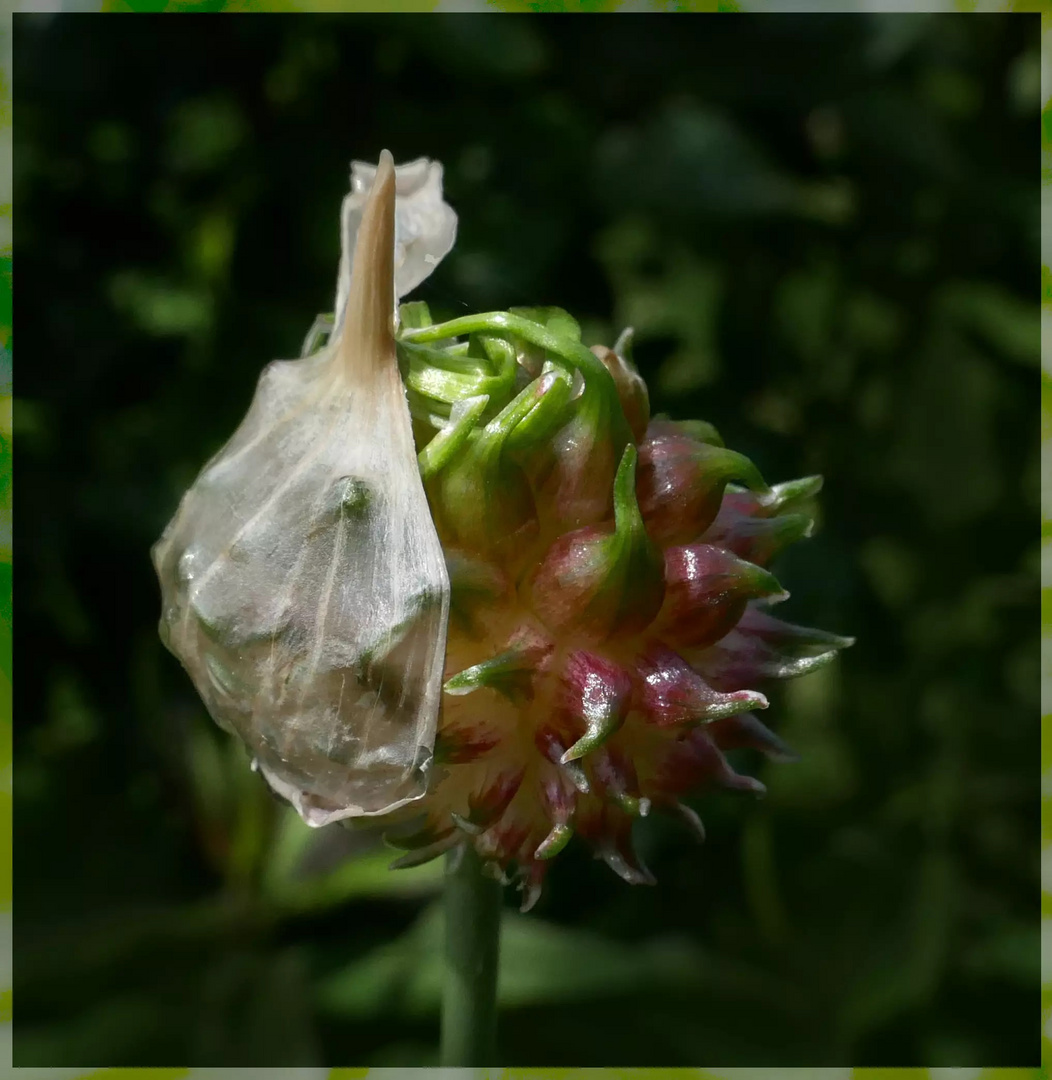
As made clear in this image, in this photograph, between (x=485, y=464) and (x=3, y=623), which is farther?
(x=3, y=623)

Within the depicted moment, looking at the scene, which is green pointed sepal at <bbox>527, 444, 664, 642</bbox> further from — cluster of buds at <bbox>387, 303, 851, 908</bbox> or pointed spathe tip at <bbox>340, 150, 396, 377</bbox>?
pointed spathe tip at <bbox>340, 150, 396, 377</bbox>

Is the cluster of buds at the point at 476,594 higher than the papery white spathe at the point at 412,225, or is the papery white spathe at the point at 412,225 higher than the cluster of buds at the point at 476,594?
the papery white spathe at the point at 412,225

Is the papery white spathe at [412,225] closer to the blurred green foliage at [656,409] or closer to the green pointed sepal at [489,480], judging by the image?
the green pointed sepal at [489,480]

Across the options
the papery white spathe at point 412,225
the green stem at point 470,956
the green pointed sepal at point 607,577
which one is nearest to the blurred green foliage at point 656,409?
the papery white spathe at point 412,225

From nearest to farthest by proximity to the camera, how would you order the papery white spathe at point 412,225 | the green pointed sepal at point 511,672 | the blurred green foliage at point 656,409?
the green pointed sepal at point 511,672, the papery white spathe at point 412,225, the blurred green foliage at point 656,409

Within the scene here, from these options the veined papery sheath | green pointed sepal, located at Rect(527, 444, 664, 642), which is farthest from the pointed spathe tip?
green pointed sepal, located at Rect(527, 444, 664, 642)

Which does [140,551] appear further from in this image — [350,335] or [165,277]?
[350,335]

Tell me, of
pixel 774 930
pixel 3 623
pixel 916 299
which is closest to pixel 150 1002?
pixel 3 623
